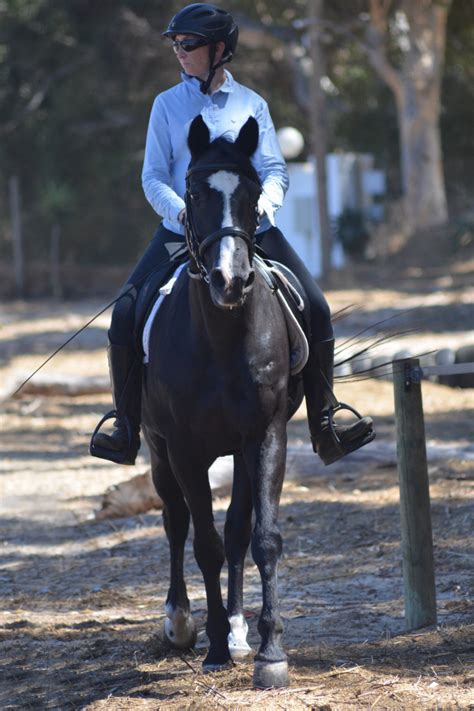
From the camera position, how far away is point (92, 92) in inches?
1603

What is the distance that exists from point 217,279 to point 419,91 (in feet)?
93.3

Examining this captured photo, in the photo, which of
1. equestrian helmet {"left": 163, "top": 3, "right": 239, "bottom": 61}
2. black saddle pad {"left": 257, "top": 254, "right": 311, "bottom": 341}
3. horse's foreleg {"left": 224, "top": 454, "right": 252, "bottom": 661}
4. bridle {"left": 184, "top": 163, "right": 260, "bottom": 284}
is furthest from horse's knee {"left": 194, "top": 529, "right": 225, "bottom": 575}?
equestrian helmet {"left": 163, "top": 3, "right": 239, "bottom": 61}

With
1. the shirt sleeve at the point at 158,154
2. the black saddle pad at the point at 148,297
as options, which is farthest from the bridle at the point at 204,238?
the black saddle pad at the point at 148,297

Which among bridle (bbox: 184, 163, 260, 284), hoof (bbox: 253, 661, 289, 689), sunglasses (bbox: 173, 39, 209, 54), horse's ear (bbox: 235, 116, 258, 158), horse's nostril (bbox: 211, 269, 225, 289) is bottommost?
hoof (bbox: 253, 661, 289, 689)

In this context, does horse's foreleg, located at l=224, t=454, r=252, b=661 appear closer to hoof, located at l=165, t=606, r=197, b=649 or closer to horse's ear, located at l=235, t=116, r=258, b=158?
hoof, located at l=165, t=606, r=197, b=649

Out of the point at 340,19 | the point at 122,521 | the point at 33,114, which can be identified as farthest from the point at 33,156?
the point at 122,521

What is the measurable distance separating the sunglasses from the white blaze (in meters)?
1.04

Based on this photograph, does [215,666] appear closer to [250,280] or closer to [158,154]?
[250,280]

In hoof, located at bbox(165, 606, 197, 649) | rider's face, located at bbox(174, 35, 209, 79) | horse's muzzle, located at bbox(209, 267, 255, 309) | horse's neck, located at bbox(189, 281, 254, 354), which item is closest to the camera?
horse's muzzle, located at bbox(209, 267, 255, 309)

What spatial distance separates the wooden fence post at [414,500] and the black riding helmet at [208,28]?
1752mm

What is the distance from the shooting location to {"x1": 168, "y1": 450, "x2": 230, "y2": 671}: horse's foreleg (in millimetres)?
5594

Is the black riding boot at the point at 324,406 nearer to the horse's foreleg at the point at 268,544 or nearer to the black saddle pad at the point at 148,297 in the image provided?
the horse's foreleg at the point at 268,544

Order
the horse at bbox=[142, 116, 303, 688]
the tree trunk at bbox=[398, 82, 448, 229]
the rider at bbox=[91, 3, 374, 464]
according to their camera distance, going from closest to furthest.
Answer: the horse at bbox=[142, 116, 303, 688] < the rider at bbox=[91, 3, 374, 464] < the tree trunk at bbox=[398, 82, 448, 229]

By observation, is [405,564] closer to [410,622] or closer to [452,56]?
[410,622]
